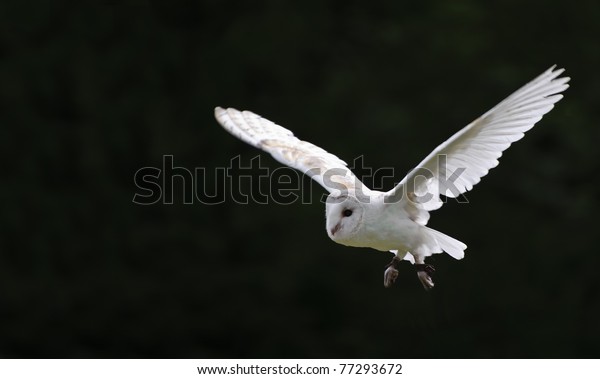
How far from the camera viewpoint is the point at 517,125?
12.1 feet

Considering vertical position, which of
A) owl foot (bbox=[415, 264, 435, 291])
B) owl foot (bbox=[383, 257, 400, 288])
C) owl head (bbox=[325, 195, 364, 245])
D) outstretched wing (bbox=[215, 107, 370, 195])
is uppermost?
outstretched wing (bbox=[215, 107, 370, 195])

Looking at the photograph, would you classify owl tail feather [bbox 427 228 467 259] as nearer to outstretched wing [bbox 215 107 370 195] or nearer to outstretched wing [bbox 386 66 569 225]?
→ outstretched wing [bbox 386 66 569 225]

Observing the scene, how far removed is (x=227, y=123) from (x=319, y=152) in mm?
432

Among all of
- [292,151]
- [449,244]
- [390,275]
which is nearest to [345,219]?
[390,275]

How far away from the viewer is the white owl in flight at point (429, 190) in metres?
3.65

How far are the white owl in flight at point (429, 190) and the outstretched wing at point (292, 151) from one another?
7 centimetres

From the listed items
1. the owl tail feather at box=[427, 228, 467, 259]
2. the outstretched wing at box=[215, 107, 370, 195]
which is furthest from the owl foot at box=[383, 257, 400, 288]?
the outstretched wing at box=[215, 107, 370, 195]

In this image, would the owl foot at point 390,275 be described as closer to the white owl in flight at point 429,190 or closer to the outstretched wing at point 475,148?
the white owl in flight at point 429,190

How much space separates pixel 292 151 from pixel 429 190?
78 cm

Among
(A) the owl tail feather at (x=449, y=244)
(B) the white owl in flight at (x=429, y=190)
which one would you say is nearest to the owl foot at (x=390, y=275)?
(B) the white owl in flight at (x=429, y=190)

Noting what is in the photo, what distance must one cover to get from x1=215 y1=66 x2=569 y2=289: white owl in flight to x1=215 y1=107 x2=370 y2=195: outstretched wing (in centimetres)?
7

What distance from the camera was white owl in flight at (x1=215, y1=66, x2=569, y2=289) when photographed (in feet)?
12.0

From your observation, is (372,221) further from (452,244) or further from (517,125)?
(517,125)

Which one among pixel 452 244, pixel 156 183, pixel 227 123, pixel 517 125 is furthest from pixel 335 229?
pixel 156 183
